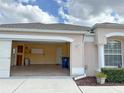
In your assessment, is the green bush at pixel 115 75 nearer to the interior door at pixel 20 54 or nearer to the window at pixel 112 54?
the window at pixel 112 54

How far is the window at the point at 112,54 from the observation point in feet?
47.2

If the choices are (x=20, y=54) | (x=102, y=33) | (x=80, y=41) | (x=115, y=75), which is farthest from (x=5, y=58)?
(x=20, y=54)

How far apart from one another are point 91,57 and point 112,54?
6.79 feet

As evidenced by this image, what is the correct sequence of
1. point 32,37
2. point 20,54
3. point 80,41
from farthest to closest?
point 20,54, point 80,41, point 32,37

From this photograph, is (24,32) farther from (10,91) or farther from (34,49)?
(34,49)

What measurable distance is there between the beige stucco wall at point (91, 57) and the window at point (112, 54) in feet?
3.69

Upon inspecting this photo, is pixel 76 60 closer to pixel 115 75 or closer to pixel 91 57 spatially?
pixel 91 57

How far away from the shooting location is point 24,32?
1270 centimetres

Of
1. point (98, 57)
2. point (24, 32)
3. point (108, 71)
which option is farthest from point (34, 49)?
point (108, 71)

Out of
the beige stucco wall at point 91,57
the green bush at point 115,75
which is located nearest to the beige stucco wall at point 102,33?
the beige stucco wall at point 91,57

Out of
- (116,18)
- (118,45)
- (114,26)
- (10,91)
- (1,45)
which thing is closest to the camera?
(10,91)

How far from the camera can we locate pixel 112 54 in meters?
14.4

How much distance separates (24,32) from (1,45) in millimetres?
2114

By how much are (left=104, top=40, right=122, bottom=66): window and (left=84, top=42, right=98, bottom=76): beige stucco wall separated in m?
1.13
